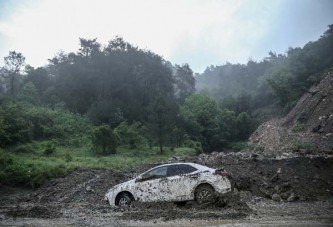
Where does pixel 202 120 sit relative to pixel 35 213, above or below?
above

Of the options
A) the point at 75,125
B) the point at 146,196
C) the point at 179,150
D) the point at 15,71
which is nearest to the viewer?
the point at 146,196

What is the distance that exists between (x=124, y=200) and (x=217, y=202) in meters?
3.49

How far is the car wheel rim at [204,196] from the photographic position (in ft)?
40.9

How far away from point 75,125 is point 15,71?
24.3 m


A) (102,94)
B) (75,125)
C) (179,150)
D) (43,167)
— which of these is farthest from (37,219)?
(102,94)

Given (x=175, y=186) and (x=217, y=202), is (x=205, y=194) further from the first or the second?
(x=175, y=186)

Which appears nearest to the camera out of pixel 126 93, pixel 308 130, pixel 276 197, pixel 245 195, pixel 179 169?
pixel 179 169

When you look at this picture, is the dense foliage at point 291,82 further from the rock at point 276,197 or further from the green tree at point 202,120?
the rock at point 276,197

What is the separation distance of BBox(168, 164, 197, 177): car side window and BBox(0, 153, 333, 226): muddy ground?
1.11m

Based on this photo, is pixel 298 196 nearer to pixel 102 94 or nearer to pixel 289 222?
pixel 289 222

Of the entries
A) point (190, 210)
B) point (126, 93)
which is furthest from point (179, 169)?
point (126, 93)

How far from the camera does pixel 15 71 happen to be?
192ft

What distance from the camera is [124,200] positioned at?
13.5 meters

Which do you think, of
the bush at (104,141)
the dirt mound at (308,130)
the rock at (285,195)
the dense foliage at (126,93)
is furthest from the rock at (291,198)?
the dense foliage at (126,93)
